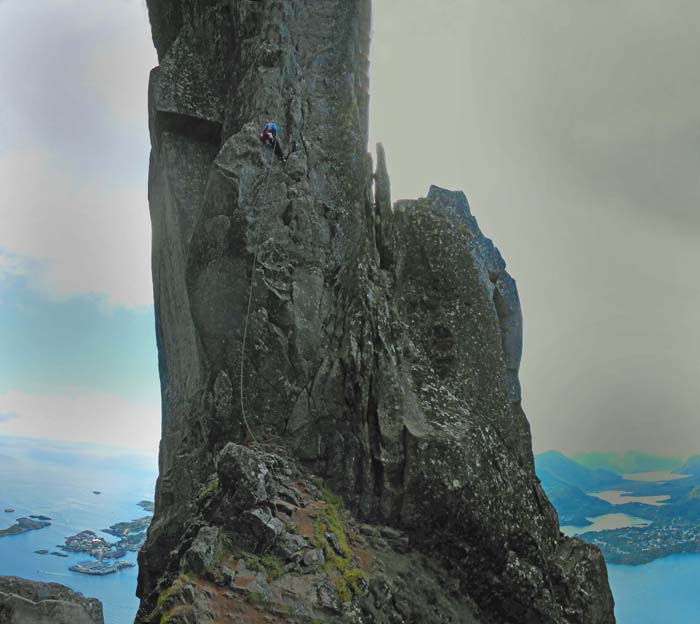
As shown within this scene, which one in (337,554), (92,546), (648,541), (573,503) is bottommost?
(92,546)

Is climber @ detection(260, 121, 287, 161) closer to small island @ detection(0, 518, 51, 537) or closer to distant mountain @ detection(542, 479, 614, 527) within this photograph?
small island @ detection(0, 518, 51, 537)

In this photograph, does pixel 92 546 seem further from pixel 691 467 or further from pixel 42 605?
pixel 691 467

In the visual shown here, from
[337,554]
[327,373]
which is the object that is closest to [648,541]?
[327,373]

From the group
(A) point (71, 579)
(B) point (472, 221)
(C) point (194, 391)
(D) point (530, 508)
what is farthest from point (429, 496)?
(A) point (71, 579)

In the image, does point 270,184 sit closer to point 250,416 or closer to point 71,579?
point 250,416

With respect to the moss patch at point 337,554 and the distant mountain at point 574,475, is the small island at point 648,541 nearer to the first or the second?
the distant mountain at point 574,475

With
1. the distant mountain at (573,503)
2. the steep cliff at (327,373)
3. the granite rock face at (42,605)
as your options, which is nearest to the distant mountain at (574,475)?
the distant mountain at (573,503)
